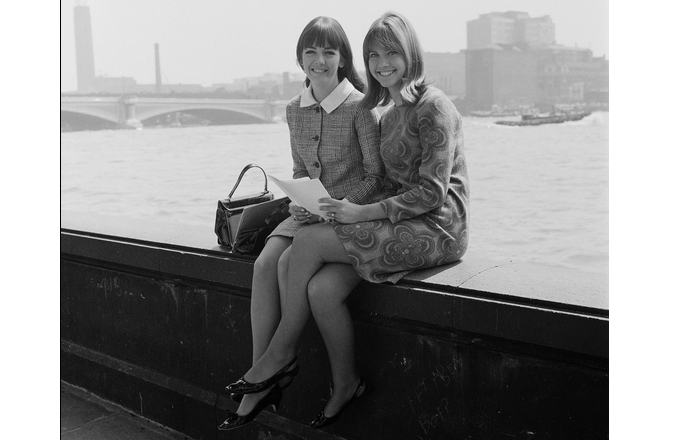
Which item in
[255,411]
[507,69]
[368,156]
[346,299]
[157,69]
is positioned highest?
[157,69]

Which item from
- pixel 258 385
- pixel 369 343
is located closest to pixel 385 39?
pixel 369 343

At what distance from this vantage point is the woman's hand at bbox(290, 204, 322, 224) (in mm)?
3088

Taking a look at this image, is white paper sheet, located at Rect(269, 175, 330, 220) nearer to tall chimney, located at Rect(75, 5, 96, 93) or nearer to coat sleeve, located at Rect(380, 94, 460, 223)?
coat sleeve, located at Rect(380, 94, 460, 223)

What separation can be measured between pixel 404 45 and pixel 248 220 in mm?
997

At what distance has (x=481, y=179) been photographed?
1888 cm

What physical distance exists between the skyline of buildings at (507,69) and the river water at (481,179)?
3.56 ft

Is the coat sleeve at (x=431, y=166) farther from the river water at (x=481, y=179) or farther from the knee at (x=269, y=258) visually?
the river water at (x=481, y=179)

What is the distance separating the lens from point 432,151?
279cm

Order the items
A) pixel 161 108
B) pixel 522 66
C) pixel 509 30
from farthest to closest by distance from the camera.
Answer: pixel 161 108
pixel 522 66
pixel 509 30

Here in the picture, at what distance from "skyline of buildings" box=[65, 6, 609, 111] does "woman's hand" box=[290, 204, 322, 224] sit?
13606mm

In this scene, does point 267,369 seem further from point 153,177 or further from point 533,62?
point 533,62

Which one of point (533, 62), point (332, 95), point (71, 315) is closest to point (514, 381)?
point (332, 95)

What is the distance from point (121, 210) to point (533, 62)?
669 inches

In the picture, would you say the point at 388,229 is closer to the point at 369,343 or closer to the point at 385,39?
the point at 369,343
